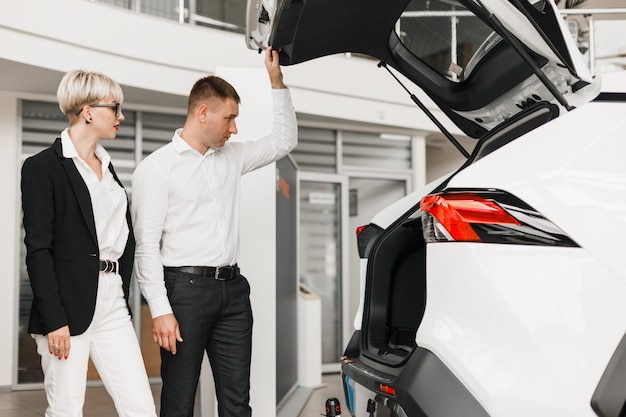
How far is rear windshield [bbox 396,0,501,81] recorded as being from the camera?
2639mm

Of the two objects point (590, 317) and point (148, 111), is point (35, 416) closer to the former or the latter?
point (148, 111)

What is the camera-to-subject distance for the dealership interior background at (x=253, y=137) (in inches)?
172

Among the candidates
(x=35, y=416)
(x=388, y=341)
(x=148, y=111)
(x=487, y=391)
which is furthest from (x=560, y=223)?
(x=148, y=111)

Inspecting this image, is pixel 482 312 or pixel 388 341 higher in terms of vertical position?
pixel 482 312

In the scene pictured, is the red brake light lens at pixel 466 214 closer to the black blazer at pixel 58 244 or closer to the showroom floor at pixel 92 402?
the black blazer at pixel 58 244

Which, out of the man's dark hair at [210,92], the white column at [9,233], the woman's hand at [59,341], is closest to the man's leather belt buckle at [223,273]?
the man's dark hair at [210,92]

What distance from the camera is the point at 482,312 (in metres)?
1.86

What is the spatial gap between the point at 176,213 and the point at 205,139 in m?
0.34

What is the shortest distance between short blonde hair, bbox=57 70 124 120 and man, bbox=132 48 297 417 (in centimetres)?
52

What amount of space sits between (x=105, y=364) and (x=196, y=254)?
2.33 ft

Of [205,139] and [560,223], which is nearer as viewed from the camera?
[560,223]

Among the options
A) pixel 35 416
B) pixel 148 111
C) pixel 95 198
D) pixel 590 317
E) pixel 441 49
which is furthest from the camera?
pixel 148 111

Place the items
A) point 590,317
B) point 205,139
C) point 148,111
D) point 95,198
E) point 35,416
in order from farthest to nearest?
point 148,111 → point 35,416 → point 205,139 → point 95,198 → point 590,317

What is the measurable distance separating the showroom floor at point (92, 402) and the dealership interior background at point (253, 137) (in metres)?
0.07
